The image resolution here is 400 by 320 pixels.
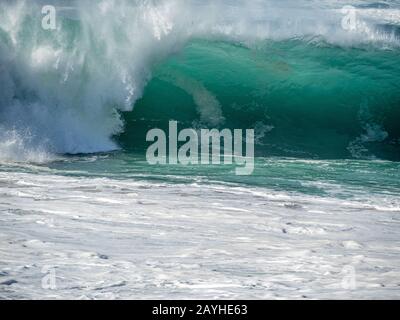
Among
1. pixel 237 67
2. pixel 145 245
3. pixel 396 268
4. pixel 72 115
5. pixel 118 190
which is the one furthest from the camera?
pixel 237 67

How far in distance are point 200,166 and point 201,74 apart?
5.13 meters

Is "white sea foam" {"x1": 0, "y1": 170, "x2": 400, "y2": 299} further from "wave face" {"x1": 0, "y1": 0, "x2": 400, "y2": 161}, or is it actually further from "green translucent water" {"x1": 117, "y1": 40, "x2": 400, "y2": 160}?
"green translucent water" {"x1": 117, "y1": 40, "x2": 400, "y2": 160}

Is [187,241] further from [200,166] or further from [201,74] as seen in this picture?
[201,74]

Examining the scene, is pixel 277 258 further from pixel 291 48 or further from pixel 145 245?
pixel 291 48

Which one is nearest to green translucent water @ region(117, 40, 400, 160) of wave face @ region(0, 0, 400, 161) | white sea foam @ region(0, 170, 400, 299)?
wave face @ region(0, 0, 400, 161)

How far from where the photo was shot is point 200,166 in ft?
32.2

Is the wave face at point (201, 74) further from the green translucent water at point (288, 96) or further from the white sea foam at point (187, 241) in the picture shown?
the white sea foam at point (187, 241)

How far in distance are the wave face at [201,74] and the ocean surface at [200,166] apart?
4cm

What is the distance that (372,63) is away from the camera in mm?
15750

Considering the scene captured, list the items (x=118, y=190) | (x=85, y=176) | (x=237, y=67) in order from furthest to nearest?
(x=237, y=67), (x=85, y=176), (x=118, y=190)

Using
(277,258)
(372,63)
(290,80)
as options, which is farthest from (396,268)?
(372,63)

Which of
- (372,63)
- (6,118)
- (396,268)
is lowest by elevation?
(396,268)

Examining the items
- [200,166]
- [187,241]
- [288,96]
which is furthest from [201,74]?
[187,241]

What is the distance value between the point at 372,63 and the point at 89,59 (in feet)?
22.3
